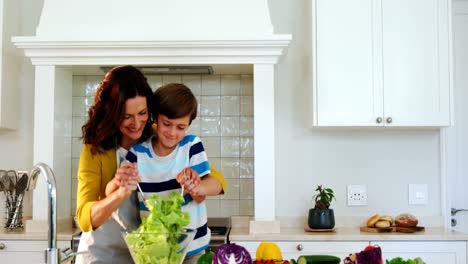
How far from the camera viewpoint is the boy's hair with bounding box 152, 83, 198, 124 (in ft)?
6.31

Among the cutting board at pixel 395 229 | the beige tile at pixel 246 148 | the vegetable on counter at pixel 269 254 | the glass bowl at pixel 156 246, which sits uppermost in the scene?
the beige tile at pixel 246 148

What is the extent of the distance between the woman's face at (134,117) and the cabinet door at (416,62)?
1769 millimetres

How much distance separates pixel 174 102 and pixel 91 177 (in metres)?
0.37

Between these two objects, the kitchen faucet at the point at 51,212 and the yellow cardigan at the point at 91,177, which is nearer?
the kitchen faucet at the point at 51,212

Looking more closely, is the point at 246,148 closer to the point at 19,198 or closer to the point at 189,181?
the point at 19,198

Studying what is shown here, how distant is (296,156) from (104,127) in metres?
1.89

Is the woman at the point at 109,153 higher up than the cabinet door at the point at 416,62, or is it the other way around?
the cabinet door at the point at 416,62

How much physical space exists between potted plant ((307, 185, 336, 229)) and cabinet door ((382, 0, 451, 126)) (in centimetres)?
56

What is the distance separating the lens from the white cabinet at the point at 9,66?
11.2 ft

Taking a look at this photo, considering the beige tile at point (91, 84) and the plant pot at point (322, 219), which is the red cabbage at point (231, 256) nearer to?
the plant pot at point (322, 219)

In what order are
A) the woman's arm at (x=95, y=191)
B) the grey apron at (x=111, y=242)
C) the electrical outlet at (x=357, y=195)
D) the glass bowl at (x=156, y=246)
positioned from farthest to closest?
the electrical outlet at (x=357, y=195) < the grey apron at (x=111, y=242) < the woman's arm at (x=95, y=191) < the glass bowl at (x=156, y=246)

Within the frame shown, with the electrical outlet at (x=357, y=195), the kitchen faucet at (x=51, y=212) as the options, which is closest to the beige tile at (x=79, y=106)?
the electrical outlet at (x=357, y=195)

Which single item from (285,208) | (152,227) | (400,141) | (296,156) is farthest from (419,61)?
(152,227)

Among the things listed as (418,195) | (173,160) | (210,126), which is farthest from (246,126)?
(173,160)
